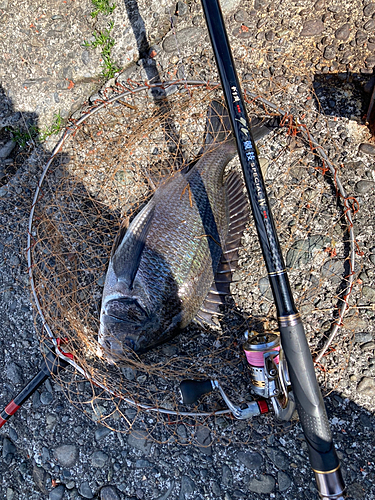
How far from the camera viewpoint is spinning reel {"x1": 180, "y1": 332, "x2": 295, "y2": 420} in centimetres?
234

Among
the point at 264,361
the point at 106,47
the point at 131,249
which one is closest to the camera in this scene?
the point at 264,361

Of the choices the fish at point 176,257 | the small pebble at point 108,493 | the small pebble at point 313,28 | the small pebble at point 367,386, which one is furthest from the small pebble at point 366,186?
the small pebble at point 108,493

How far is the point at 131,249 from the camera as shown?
8.78 feet

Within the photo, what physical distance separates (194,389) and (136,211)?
144 centimetres

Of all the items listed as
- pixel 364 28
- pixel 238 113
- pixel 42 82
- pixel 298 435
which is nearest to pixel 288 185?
pixel 238 113

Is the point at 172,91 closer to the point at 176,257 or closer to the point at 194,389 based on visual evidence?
the point at 176,257

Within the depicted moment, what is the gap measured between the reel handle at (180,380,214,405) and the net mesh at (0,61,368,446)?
200mm

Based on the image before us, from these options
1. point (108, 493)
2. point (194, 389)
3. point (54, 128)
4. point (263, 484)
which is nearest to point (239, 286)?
point (194, 389)

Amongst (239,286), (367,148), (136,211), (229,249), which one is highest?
(136,211)

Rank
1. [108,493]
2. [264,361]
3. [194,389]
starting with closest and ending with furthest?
[264,361]
[194,389]
[108,493]

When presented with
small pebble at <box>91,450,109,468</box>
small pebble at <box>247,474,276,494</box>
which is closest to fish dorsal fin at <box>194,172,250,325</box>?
small pebble at <box>247,474,276,494</box>

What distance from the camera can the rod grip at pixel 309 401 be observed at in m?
2.11

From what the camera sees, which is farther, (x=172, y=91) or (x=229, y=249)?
Result: (x=172, y=91)

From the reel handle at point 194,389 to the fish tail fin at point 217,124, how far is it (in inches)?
70.7
